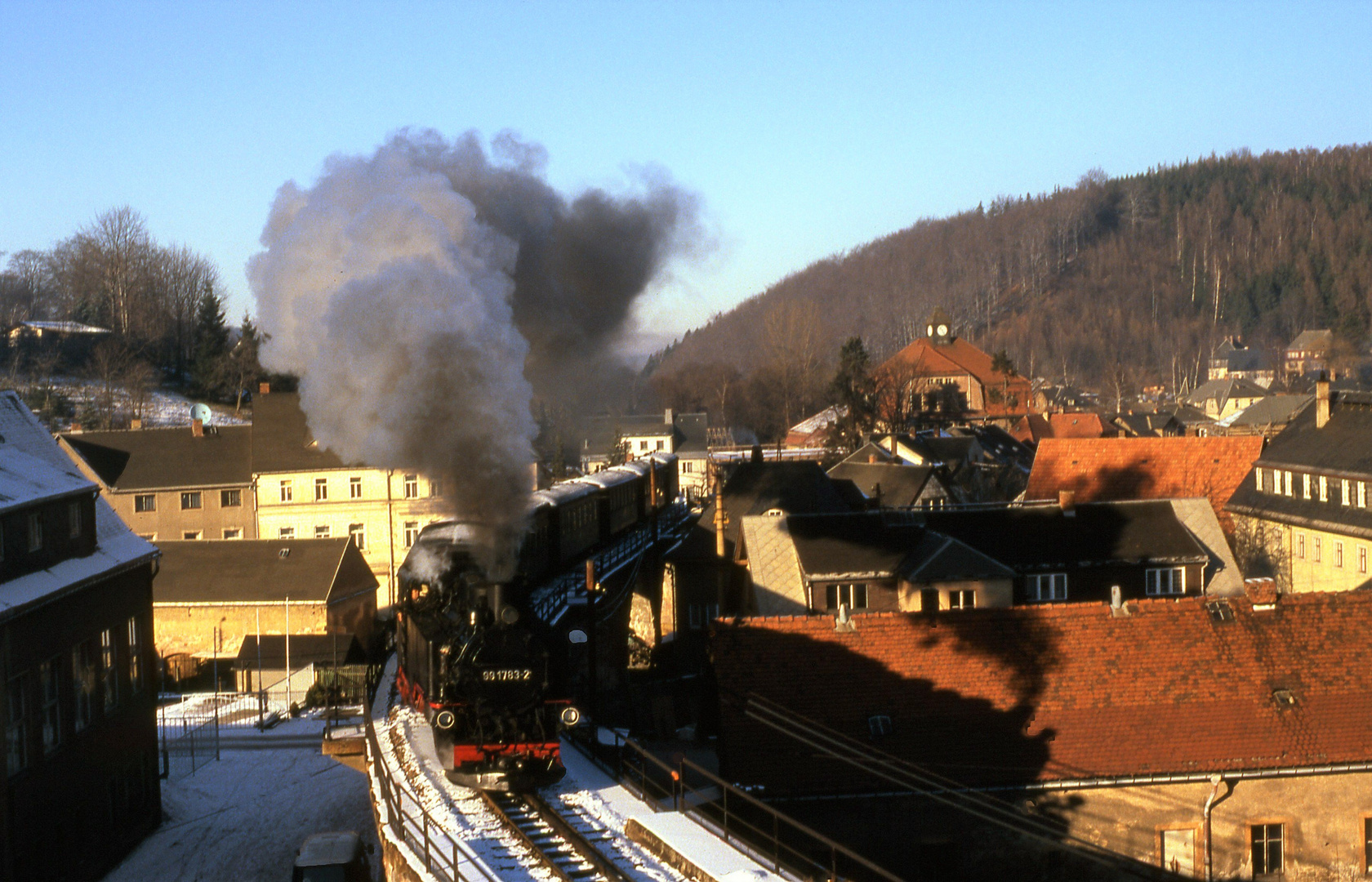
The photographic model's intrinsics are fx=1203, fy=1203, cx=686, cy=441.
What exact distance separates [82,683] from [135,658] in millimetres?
2693

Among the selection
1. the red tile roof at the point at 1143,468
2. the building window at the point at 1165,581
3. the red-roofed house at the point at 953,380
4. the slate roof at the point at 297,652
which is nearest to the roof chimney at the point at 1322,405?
the red tile roof at the point at 1143,468

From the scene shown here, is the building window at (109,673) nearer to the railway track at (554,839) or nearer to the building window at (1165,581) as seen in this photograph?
the railway track at (554,839)

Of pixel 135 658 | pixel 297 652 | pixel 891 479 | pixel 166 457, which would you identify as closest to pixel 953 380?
pixel 891 479

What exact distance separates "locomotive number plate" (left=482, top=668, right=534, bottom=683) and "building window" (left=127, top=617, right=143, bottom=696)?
34.2ft

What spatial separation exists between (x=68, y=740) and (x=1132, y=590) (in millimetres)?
25918

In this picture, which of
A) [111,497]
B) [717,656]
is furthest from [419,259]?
[111,497]

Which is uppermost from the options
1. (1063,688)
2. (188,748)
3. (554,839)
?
(1063,688)

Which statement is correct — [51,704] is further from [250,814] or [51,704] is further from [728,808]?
[728,808]

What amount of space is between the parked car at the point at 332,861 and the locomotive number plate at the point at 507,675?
3953 millimetres

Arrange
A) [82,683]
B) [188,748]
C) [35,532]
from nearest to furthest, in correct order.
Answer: [35,532]
[82,683]
[188,748]

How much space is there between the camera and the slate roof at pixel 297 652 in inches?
1492

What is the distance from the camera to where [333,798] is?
24.0 meters

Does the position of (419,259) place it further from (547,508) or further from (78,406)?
(78,406)

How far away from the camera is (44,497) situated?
1961cm
